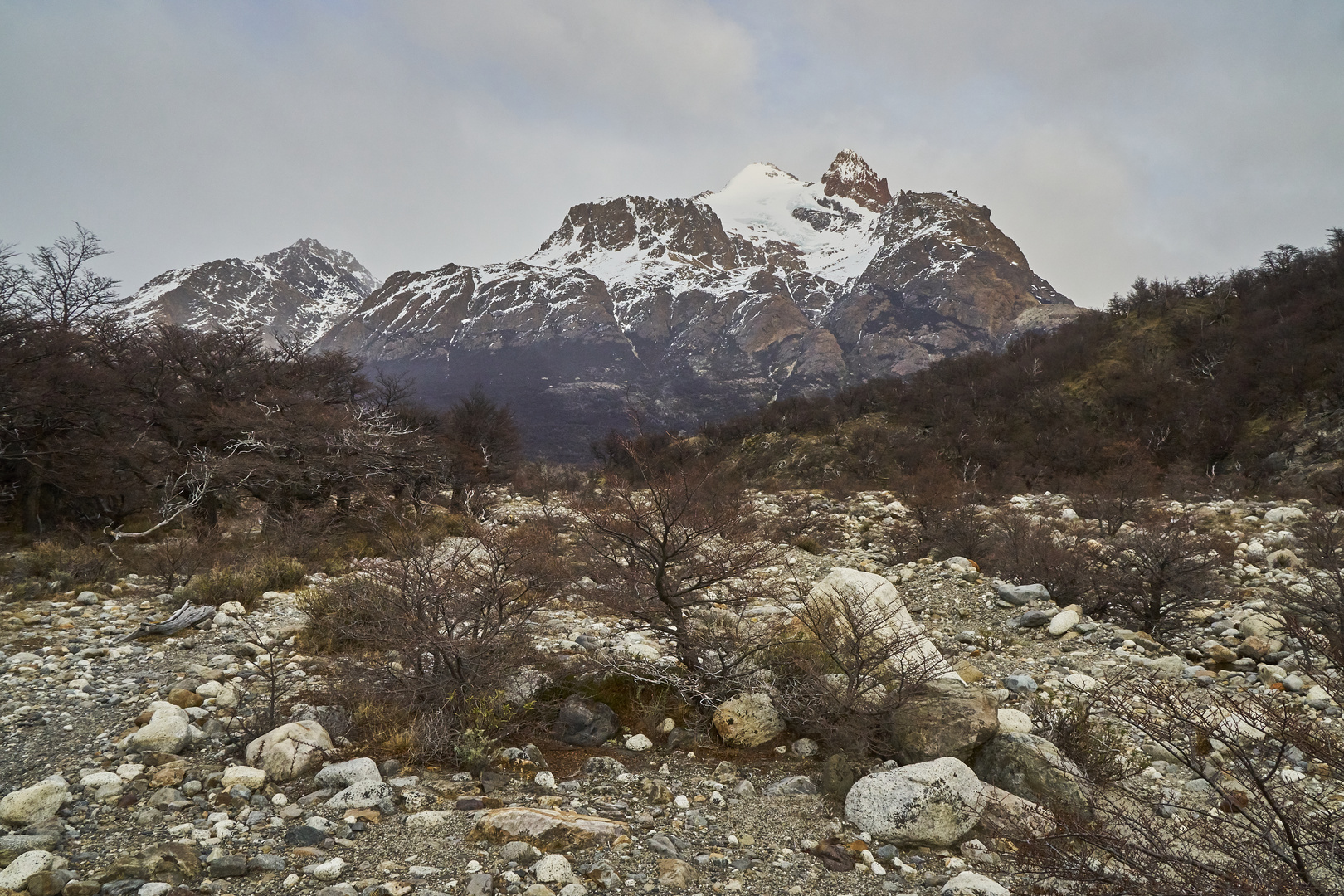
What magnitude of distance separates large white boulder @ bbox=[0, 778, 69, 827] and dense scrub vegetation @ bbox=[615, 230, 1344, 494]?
57.8ft

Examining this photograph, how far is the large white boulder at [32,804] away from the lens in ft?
10.7

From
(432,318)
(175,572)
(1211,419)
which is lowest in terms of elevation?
(175,572)

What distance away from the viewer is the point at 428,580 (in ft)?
15.8

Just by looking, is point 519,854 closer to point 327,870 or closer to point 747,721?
point 327,870

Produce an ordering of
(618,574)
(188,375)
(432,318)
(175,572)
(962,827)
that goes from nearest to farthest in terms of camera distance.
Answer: (962,827) < (618,574) < (175,572) < (188,375) < (432,318)

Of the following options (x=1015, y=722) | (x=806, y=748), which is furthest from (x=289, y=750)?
(x=1015, y=722)

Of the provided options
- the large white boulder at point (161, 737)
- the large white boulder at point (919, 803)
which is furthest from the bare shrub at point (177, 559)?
the large white boulder at point (919, 803)

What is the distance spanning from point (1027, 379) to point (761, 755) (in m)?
38.8

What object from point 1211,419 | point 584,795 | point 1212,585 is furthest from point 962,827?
point 1211,419

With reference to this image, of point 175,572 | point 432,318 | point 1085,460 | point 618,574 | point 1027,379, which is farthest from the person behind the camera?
point 432,318

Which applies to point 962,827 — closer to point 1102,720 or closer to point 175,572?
point 1102,720

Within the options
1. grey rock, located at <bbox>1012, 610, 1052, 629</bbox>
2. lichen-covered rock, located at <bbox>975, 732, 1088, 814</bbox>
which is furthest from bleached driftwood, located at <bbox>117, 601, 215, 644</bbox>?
grey rock, located at <bbox>1012, 610, 1052, 629</bbox>

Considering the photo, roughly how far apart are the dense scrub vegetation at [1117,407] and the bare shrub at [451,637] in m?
15.3

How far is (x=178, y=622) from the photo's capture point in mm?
6895
